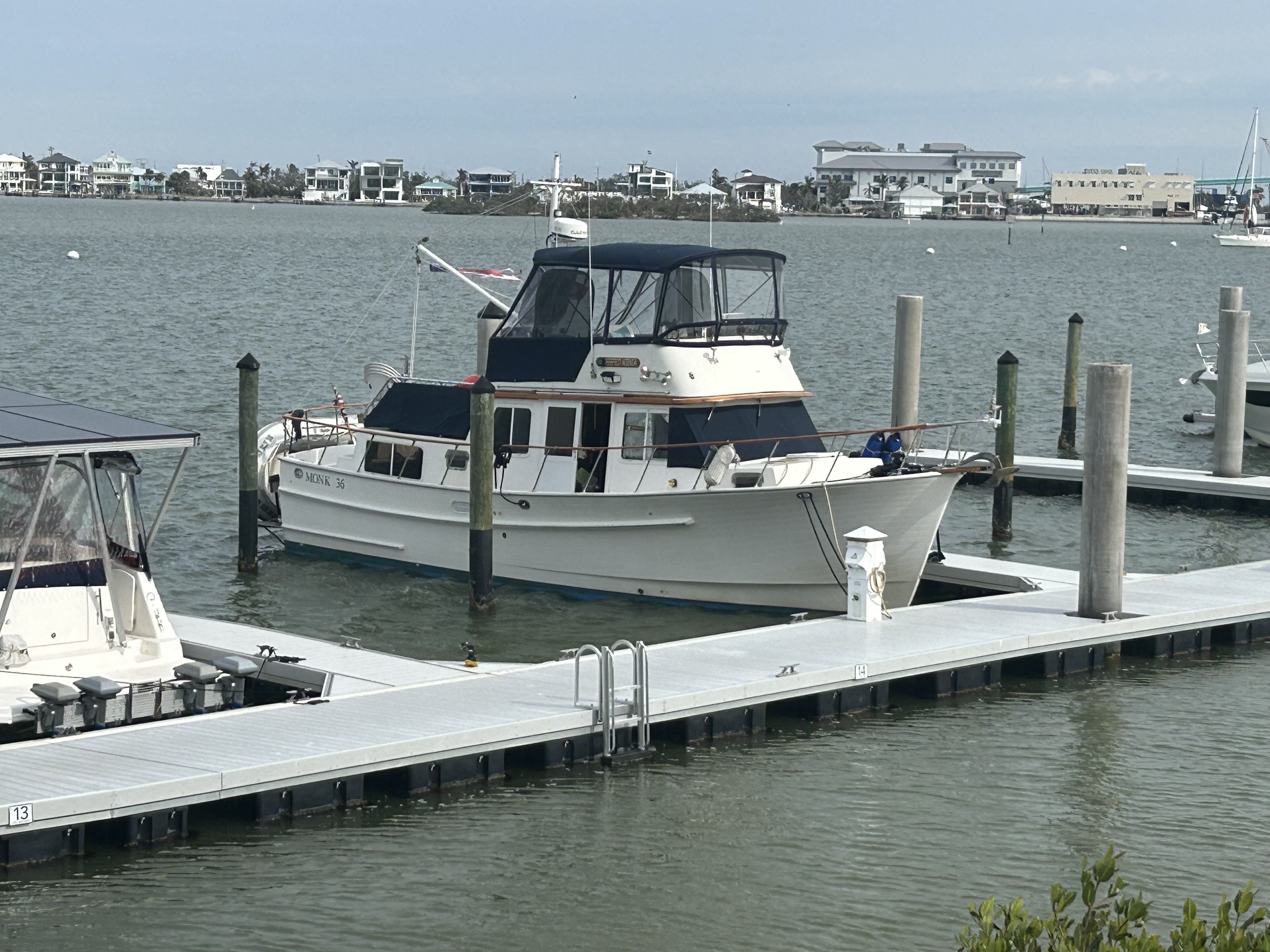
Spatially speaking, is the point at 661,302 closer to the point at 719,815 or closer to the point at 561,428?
the point at 561,428

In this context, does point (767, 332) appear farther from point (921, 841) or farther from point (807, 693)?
point (921, 841)

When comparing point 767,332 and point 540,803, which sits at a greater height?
point 767,332

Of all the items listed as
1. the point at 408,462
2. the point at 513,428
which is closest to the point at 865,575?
the point at 513,428

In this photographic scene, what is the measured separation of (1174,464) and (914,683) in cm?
1721

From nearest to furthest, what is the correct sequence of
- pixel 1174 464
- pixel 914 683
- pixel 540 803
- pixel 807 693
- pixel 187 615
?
pixel 540 803 < pixel 807 693 < pixel 914 683 < pixel 187 615 < pixel 1174 464

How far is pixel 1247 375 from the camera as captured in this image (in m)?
33.1

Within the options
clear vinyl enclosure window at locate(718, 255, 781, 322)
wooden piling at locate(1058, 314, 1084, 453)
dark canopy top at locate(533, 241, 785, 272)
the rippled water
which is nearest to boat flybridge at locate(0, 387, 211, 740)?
the rippled water

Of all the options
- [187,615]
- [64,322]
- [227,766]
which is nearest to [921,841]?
[227,766]

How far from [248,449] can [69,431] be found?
A: 22.2 ft

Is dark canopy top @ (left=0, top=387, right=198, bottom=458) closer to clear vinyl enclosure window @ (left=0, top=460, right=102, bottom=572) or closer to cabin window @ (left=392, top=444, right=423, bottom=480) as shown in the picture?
clear vinyl enclosure window @ (left=0, top=460, right=102, bottom=572)

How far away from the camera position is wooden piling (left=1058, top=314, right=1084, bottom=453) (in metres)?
30.1

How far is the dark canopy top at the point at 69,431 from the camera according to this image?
1386cm

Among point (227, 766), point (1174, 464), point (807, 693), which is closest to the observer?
point (227, 766)

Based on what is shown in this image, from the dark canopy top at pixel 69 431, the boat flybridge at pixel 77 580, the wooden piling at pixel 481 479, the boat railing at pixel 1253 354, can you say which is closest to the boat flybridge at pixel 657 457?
the wooden piling at pixel 481 479
